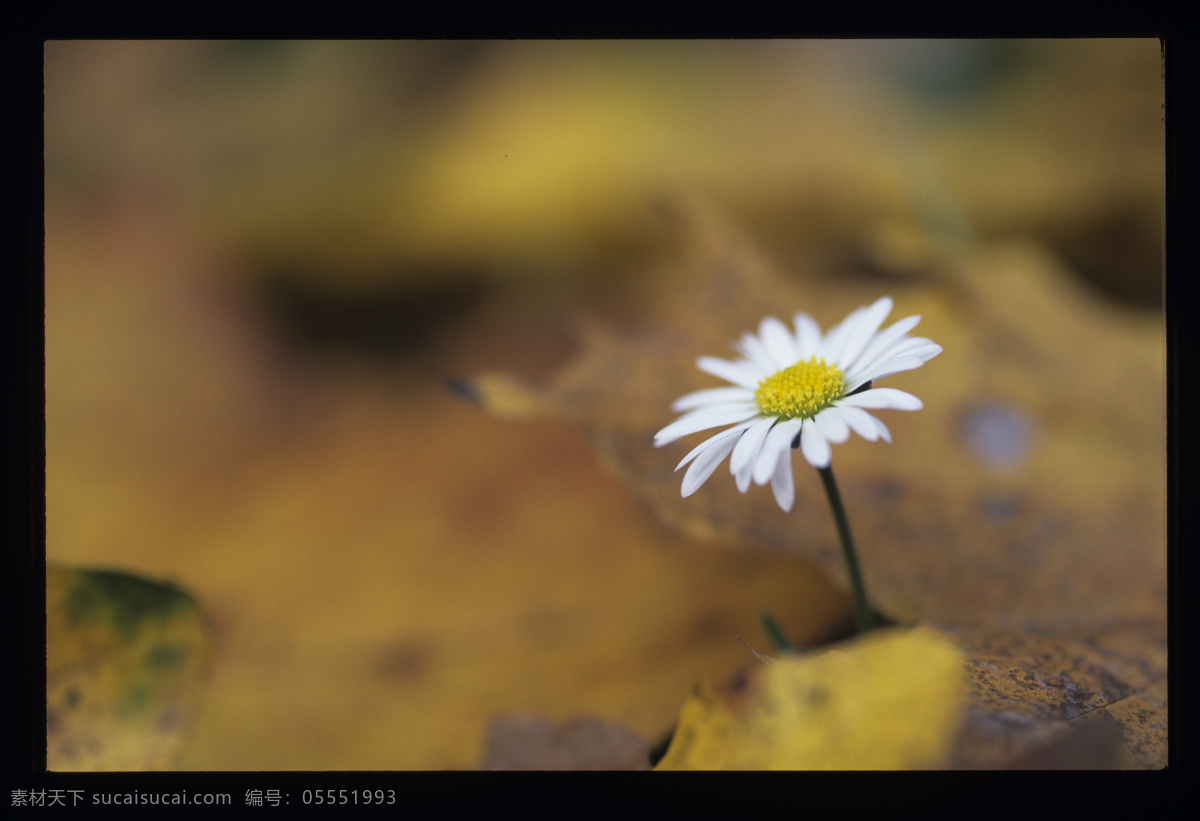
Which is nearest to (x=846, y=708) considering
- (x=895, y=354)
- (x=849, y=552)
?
(x=849, y=552)

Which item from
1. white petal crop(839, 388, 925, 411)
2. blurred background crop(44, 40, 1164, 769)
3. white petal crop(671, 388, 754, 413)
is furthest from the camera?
blurred background crop(44, 40, 1164, 769)

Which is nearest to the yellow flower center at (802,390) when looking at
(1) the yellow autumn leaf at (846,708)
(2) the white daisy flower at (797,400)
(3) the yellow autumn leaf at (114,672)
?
(2) the white daisy flower at (797,400)

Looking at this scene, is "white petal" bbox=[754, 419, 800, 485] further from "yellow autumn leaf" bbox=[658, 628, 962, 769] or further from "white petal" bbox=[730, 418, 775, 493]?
"yellow autumn leaf" bbox=[658, 628, 962, 769]

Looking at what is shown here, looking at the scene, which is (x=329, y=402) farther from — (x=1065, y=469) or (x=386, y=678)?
(x=1065, y=469)

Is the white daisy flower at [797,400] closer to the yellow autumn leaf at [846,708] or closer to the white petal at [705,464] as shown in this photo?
the white petal at [705,464]

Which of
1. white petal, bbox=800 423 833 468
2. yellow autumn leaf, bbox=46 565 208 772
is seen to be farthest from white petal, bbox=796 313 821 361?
yellow autumn leaf, bbox=46 565 208 772

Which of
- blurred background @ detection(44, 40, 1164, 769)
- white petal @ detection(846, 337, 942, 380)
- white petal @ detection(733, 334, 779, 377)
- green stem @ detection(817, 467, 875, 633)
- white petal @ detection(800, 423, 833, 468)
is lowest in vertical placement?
green stem @ detection(817, 467, 875, 633)

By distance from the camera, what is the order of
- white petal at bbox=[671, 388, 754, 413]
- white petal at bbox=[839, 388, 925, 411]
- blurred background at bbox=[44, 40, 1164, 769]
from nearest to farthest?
white petal at bbox=[839, 388, 925, 411] → white petal at bbox=[671, 388, 754, 413] → blurred background at bbox=[44, 40, 1164, 769]
